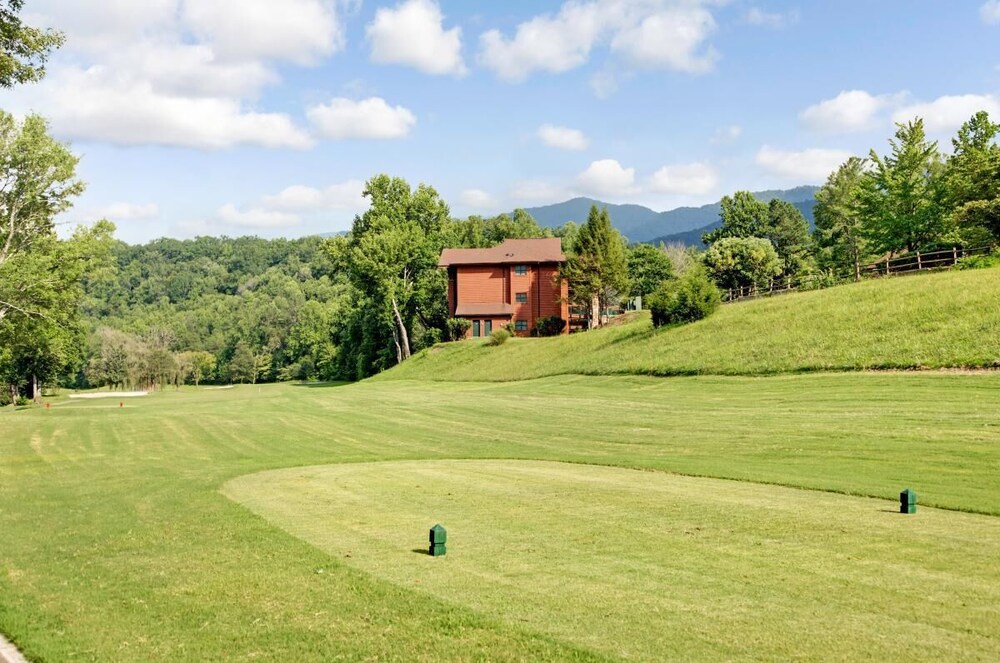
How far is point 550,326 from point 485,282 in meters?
10.3

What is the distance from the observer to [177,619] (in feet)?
27.1

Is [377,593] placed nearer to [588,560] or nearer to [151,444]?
[588,560]

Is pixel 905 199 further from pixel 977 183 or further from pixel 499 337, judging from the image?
pixel 499 337

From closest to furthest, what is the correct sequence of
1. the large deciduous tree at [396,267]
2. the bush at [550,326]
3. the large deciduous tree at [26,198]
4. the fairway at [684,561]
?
1. the fairway at [684,561]
2. the large deciduous tree at [26,198]
3. the bush at [550,326]
4. the large deciduous tree at [396,267]

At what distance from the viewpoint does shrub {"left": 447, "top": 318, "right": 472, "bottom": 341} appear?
8312 cm

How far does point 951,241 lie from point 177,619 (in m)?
66.7

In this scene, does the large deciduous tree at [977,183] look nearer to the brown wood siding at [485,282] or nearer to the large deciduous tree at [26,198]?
the brown wood siding at [485,282]

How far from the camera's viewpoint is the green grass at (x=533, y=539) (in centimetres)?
739

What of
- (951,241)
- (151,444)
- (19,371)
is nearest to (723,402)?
(151,444)

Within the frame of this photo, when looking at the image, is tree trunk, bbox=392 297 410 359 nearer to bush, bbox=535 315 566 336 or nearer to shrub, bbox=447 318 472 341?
shrub, bbox=447 318 472 341

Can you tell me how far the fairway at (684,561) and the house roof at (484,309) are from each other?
65610mm

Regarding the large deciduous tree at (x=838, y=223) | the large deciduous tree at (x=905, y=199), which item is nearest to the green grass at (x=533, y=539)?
the large deciduous tree at (x=905, y=199)

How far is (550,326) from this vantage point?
254ft

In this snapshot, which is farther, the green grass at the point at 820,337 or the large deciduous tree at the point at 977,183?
the large deciduous tree at the point at 977,183
